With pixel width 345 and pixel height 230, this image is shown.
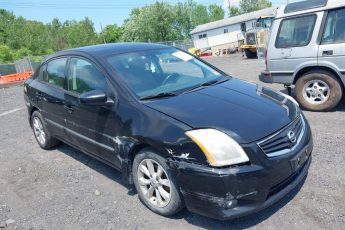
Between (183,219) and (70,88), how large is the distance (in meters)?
2.32

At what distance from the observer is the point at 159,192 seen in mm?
3389

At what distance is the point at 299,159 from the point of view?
319 cm

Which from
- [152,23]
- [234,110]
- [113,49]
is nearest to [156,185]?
[234,110]

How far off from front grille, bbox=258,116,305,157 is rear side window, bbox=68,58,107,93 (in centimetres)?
193

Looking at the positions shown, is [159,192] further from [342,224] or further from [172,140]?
[342,224]

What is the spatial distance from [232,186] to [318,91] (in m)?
4.22

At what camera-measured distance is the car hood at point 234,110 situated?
9.87ft

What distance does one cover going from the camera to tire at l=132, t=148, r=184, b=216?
315 cm

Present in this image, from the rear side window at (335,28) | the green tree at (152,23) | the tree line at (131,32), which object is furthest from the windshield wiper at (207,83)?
the green tree at (152,23)

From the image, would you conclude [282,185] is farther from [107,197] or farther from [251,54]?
[251,54]

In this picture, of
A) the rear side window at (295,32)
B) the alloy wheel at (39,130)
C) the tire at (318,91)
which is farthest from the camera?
the rear side window at (295,32)

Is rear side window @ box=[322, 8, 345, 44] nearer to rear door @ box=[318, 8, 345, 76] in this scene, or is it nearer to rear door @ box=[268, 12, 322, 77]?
rear door @ box=[318, 8, 345, 76]

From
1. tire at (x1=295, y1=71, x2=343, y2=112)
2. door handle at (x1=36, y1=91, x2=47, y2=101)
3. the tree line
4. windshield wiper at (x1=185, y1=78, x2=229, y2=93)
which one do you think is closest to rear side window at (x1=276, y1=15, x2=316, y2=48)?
tire at (x1=295, y1=71, x2=343, y2=112)

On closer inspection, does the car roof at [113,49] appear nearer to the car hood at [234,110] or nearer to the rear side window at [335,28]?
the car hood at [234,110]
